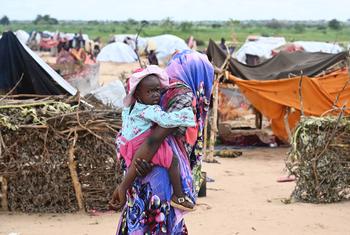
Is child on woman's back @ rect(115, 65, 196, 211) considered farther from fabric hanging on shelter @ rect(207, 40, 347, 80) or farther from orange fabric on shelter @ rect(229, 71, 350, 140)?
fabric hanging on shelter @ rect(207, 40, 347, 80)

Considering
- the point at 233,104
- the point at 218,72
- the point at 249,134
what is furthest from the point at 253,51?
the point at 218,72

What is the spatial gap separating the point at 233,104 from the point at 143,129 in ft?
41.0

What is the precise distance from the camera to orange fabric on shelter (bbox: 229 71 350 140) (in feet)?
36.3

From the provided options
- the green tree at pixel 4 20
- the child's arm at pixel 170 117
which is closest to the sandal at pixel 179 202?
the child's arm at pixel 170 117

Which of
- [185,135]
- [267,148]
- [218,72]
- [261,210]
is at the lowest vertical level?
[267,148]

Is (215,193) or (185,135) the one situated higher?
(185,135)

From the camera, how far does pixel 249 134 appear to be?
12867 mm

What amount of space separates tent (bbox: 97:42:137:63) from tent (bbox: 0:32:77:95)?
25.8 metres

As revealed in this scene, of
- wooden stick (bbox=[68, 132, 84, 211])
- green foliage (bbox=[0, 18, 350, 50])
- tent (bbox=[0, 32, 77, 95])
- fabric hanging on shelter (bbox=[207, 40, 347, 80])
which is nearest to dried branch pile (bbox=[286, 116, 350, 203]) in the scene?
wooden stick (bbox=[68, 132, 84, 211])

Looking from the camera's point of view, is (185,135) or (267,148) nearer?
(185,135)

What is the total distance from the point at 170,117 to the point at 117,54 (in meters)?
31.9

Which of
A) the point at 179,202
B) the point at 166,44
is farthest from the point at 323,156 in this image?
the point at 166,44

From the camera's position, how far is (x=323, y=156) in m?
6.68

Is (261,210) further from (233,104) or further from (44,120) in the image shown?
(233,104)
